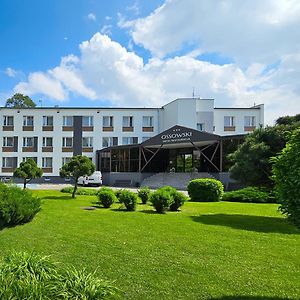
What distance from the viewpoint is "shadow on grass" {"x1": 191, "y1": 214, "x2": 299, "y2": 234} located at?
11.3 metres

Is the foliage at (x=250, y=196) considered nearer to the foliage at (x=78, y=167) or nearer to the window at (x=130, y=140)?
the foliage at (x=78, y=167)

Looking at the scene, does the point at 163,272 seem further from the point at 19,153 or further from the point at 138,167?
the point at 19,153

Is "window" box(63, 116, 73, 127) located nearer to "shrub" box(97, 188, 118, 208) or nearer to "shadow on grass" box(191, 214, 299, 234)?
"shrub" box(97, 188, 118, 208)

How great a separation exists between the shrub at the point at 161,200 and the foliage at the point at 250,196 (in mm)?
10332

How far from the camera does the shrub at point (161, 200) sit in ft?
48.5

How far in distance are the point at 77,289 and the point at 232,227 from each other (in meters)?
7.18

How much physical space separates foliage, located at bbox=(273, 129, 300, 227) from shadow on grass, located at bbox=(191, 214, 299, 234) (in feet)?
18.9

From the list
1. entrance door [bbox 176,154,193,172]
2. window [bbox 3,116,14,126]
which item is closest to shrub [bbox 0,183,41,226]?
entrance door [bbox 176,154,193,172]

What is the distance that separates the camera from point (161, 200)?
1476 cm

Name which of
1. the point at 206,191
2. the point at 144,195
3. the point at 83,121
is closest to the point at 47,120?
the point at 83,121

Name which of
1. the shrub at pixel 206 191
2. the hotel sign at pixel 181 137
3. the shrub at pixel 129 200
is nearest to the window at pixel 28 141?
the hotel sign at pixel 181 137

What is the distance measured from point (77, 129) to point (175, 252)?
47.8m

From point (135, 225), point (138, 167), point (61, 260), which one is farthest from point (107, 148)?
point (61, 260)

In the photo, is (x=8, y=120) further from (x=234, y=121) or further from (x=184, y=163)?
(x=234, y=121)
